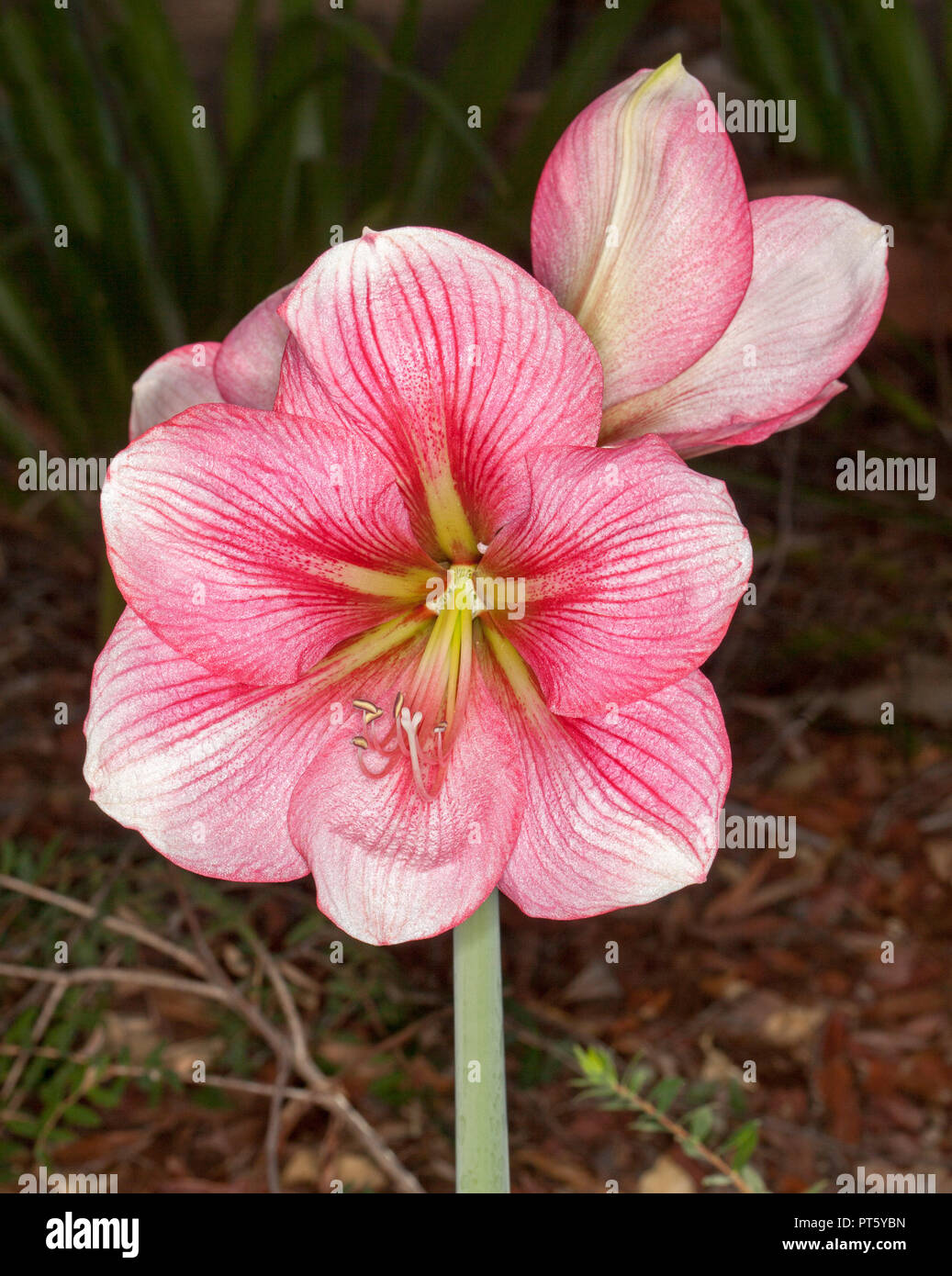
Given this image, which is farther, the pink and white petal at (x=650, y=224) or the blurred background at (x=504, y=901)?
the blurred background at (x=504, y=901)

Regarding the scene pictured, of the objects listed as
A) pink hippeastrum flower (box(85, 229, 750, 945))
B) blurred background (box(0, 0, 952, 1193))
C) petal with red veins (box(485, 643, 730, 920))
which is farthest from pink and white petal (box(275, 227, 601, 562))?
blurred background (box(0, 0, 952, 1193))

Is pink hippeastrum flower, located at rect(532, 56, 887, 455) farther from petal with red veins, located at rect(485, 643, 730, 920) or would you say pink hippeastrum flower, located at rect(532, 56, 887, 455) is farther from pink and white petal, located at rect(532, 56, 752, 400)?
petal with red veins, located at rect(485, 643, 730, 920)

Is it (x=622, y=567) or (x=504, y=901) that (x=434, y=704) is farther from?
(x=504, y=901)

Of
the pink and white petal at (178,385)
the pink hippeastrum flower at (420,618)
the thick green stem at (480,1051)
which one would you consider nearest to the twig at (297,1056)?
the thick green stem at (480,1051)

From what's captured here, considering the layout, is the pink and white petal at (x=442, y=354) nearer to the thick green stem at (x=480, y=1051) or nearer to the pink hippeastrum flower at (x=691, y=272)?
the pink hippeastrum flower at (x=691, y=272)

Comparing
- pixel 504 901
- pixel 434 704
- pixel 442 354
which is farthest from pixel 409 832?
pixel 504 901

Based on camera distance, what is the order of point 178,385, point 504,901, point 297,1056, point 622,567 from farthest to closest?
1. point 504,901
2. point 297,1056
3. point 178,385
4. point 622,567
